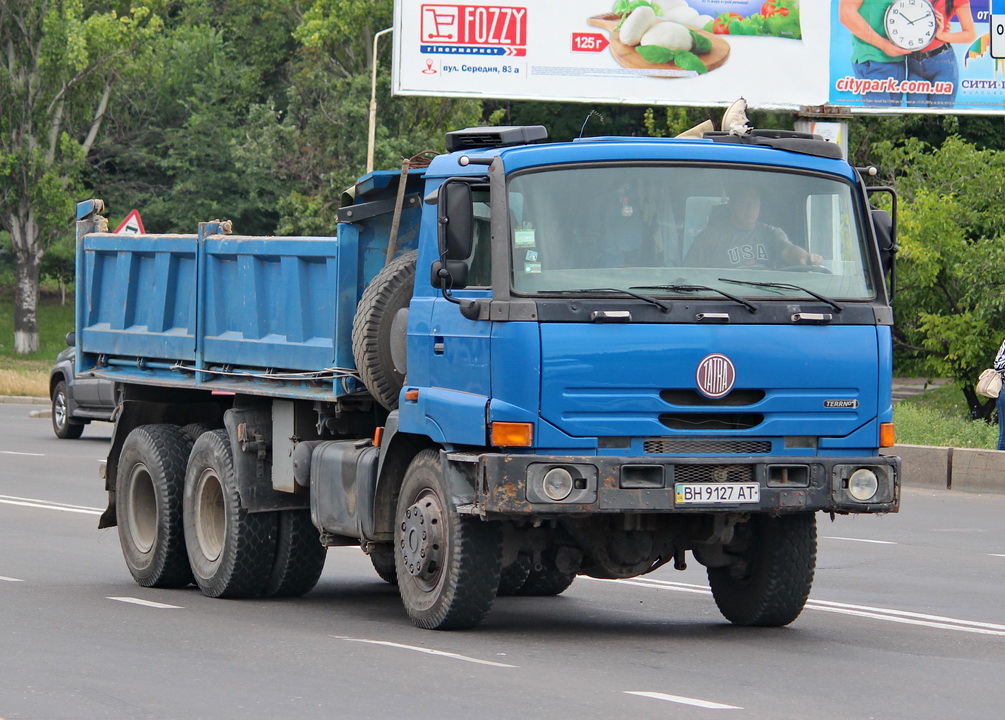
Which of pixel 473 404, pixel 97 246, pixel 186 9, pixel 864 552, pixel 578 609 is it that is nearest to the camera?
pixel 473 404

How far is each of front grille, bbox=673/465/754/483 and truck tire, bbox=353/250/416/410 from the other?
1815 millimetres

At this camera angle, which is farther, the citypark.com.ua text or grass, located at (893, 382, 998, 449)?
the citypark.com.ua text

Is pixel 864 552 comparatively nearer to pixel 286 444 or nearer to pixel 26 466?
pixel 286 444

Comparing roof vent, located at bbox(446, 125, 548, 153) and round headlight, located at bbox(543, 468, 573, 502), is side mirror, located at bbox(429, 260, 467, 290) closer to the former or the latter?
roof vent, located at bbox(446, 125, 548, 153)

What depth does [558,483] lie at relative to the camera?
27.7ft

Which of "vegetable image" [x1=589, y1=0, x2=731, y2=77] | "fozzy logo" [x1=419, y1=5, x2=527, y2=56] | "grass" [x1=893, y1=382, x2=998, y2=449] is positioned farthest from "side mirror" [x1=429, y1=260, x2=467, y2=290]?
"vegetable image" [x1=589, y1=0, x2=731, y2=77]

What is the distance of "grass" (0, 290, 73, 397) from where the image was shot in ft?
127

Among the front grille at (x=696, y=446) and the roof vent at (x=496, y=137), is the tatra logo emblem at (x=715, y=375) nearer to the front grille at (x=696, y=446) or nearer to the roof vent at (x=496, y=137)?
the front grille at (x=696, y=446)

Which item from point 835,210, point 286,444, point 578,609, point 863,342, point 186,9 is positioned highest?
point 186,9

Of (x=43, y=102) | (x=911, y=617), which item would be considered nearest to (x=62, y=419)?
(x=911, y=617)

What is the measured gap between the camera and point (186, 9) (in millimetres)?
66625

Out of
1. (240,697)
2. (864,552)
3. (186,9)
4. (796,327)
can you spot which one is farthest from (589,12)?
(186,9)

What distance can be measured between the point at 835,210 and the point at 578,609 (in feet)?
9.95

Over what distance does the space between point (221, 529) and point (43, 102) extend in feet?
141
